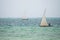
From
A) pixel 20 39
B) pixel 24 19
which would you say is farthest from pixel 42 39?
pixel 24 19

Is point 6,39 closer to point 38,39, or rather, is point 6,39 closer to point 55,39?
point 38,39

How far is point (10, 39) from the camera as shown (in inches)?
963

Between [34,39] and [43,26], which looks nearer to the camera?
Result: [34,39]

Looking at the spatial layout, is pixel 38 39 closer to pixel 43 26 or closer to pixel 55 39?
pixel 55 39

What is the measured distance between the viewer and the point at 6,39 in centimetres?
2441

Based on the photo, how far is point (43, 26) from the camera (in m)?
40.7

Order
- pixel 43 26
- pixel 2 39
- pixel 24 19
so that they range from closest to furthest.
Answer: pixel 2 39 < pixel 43 26 < pixel 24 19

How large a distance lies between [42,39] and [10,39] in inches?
136

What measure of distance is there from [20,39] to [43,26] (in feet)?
54.2

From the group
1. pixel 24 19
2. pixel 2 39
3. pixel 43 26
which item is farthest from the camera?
pixel 24 19

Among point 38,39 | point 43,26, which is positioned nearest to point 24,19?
point 43,26

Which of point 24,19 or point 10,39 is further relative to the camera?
point 24,19

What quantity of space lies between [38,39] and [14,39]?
8.52 ft

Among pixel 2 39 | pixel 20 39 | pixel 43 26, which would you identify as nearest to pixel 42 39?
pixel 20 39
